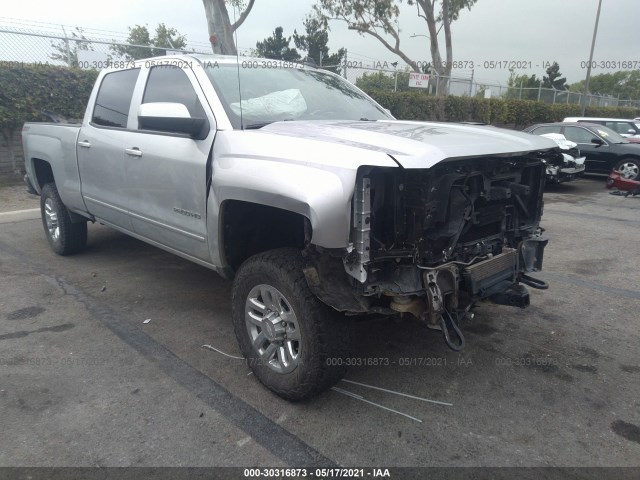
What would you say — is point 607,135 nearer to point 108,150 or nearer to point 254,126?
point 254,126

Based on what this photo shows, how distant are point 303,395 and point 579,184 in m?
12.6

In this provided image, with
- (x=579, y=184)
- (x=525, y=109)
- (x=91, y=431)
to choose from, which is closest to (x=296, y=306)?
(x=91, y=431)

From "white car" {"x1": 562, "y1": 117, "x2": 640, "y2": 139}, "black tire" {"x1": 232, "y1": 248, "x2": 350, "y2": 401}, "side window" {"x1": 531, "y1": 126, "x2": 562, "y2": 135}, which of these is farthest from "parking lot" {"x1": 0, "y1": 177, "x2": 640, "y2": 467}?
"white car" {"x1": 562, "y1": 117, "x2": 640, "y2": 139}

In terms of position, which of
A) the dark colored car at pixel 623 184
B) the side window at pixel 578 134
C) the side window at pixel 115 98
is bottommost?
the dark colored car at pixel 623 184

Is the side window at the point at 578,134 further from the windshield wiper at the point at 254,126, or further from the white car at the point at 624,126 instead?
the windshield wiper at the point at 254,126

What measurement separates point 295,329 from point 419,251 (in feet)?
2.75

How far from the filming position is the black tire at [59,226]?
556 cm

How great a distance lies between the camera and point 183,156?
11.3 feet

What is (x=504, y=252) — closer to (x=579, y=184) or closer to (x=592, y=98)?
(x=579, y=184)

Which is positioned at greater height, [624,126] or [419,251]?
[419,251]

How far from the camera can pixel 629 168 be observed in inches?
476

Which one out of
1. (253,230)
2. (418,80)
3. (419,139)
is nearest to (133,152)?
(253,230)

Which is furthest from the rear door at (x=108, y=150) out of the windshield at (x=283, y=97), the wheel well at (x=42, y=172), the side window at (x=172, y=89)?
the wheel well at (x=42, y=172)

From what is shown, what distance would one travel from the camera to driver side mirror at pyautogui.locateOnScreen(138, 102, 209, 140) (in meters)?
3.18
